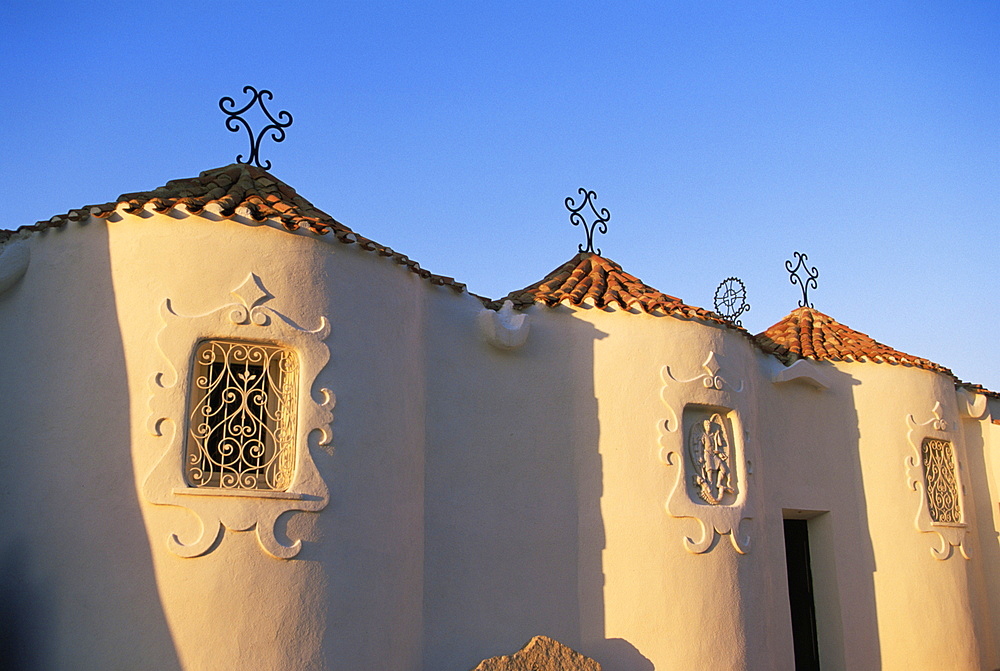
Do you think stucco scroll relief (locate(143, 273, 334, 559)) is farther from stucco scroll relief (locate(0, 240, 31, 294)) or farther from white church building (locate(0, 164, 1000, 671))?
stucco scroll relief (locate(0, 240, 31, 294))

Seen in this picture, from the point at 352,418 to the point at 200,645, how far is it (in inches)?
77.0

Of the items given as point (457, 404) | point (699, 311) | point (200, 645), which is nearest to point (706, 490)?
point (699, 311)

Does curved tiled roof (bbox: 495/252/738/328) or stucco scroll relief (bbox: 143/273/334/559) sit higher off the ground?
curved tiled roof (bbox: 495/252/738/328)

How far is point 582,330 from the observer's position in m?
9.50

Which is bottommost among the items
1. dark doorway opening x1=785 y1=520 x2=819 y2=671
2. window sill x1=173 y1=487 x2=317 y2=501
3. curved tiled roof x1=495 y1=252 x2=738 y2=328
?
dark doorway opening x1=785 y1=520 x2=819 y2=671

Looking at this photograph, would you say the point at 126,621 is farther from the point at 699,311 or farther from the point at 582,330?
the point at 699,311

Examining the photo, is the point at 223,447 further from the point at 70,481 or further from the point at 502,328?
the point at 502,328

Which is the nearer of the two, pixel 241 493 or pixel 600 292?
pixel 241 493

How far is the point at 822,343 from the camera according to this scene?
11945 mm

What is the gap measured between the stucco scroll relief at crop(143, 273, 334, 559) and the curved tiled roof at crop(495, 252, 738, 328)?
2560mm

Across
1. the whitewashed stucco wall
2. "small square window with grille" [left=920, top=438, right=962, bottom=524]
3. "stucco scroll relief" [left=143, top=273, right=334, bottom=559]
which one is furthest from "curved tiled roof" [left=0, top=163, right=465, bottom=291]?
"small square window with grille" [left=920, top=438, right=962, bottom=524]

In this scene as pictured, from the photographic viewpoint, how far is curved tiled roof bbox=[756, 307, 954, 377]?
11.4m

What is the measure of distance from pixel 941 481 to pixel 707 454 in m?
3.97

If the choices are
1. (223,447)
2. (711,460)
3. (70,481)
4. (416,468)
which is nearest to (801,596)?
(711,460)
